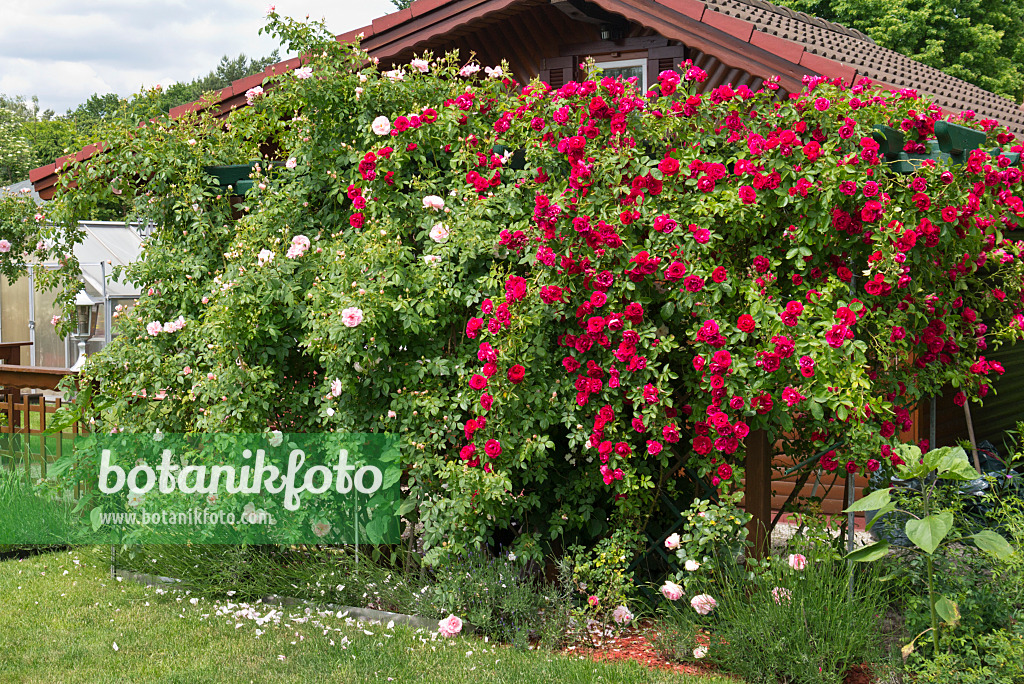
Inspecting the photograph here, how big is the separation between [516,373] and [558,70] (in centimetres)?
569

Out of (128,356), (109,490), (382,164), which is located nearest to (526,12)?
(382,164)

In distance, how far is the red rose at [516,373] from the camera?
3980 mm

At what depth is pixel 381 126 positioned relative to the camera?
4543 millimetres

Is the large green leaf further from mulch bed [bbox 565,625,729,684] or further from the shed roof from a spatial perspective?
the shed roof

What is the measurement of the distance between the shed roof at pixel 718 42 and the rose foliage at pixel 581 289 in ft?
3.57

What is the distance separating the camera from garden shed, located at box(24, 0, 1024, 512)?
6.71 m

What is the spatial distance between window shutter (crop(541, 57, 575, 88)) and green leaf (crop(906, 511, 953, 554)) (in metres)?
6.47

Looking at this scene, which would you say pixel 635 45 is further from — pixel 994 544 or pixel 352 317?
pixel 994 544

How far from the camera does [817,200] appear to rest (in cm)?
377

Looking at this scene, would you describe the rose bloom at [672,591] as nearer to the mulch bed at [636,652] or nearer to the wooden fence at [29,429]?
the mulch bed at [636,652]

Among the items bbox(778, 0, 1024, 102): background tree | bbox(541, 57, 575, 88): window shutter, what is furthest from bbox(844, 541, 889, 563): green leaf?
bbox(778, 0, 1024, 102): background tree

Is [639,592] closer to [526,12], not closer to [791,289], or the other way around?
[791,289]
